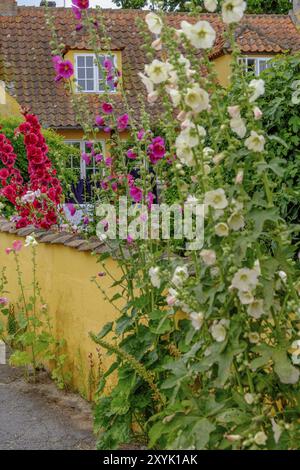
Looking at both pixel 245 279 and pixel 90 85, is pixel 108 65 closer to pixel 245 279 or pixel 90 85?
pixel 245 279

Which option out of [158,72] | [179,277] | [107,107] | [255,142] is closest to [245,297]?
[179,277]

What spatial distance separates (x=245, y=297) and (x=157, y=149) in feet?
5.69

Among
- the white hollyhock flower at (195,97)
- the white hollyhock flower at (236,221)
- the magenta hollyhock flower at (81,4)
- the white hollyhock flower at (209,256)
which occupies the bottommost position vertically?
the white hollyhock flower at (209,256)

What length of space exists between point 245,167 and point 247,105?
223 millimetres

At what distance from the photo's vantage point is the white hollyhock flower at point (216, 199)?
2.84m

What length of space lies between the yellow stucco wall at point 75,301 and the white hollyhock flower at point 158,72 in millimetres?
2059

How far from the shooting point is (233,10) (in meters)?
2.88

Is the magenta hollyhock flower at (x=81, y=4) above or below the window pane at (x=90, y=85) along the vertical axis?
below

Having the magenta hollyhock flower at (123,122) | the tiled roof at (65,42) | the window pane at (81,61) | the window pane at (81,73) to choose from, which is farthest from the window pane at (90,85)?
the magenta hollyhock flower at (123,122)

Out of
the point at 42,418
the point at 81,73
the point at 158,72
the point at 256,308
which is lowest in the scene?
the point at 42,418

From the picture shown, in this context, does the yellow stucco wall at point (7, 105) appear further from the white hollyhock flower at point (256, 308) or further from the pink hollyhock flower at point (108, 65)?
the white hollyhock flower at point (256, 308)

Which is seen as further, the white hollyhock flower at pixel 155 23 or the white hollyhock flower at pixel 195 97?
the white hollyhock flower at pixel 155 23

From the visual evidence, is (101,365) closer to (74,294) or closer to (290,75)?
(74,294)

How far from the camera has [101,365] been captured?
524cm
